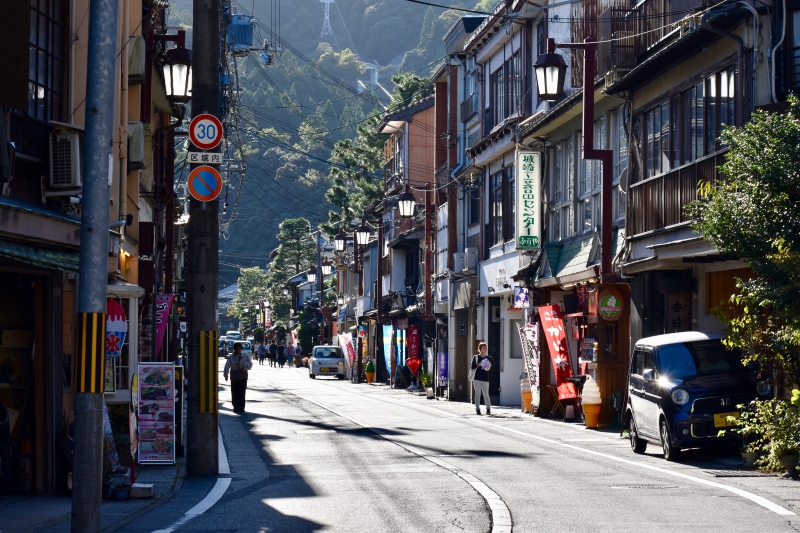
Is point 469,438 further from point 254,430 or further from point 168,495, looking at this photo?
point 168,495

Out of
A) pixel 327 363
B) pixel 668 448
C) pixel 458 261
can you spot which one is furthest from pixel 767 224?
pixel 327 363

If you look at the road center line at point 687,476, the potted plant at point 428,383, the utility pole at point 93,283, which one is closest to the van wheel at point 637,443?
the road center line at point 687,476

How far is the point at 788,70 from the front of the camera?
17391mm

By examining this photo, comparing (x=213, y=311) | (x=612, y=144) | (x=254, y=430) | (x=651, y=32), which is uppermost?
(x=651, y=32)

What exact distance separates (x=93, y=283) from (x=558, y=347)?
67.3ft

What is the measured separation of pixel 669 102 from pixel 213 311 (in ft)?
35.6

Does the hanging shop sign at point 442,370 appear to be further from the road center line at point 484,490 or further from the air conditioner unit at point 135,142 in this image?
the air conditioner unit at point 135,142

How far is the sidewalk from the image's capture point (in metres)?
11.0

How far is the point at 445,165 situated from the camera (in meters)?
43.6

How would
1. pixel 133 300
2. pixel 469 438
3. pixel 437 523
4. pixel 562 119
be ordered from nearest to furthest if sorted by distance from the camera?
pixel 437 523 → pixel 133 300 → pixel 469 438 → pixel 562 119

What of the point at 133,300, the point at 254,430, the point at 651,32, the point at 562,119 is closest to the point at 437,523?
the point at 133,300

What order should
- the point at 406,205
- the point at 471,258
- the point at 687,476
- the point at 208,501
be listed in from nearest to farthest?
the point at 208,501, the point at 687,476, the point at 471,258, the point at 406,205

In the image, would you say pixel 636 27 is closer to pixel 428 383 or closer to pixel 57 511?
pixel 57 511

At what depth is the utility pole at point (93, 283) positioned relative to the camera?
28.7ft
